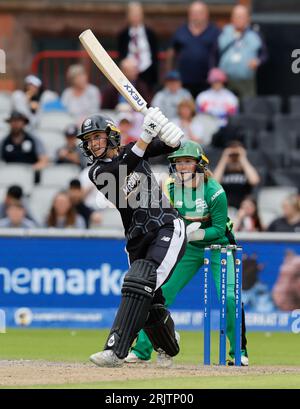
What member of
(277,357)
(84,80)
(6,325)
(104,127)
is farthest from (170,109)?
(104,127)

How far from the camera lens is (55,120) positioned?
19.4 meters

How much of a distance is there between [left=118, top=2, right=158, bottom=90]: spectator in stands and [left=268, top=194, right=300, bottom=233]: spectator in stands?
12.4 feet

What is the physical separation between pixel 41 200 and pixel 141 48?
3207 millimetres

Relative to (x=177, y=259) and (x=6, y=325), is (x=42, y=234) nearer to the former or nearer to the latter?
(x=6, y=325)

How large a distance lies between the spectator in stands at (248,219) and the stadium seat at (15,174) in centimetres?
317

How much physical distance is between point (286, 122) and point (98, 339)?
5797mm

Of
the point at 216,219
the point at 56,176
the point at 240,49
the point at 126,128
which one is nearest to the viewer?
the point at 216,219

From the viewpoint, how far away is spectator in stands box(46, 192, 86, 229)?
16953 millimetres

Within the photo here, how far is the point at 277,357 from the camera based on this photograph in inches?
510

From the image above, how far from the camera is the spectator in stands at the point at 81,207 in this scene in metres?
17.2

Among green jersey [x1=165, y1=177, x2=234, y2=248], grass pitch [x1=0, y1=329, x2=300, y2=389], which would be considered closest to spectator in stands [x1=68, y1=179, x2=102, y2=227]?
grass pitch [x1=0, y1=329, x2=300, y2=389]

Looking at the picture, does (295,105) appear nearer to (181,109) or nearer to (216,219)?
(181,109)

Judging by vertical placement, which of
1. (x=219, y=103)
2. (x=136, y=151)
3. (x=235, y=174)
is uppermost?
(x=219, y=103)

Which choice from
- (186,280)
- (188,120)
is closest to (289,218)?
(188,120)
